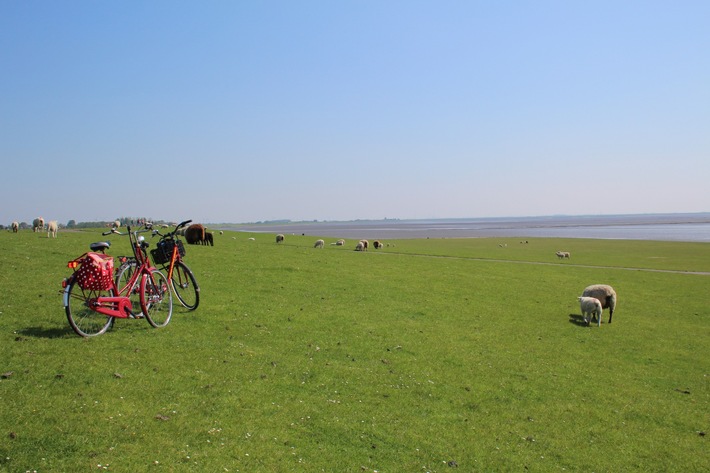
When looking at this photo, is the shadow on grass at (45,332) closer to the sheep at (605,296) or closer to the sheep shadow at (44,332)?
the sheep shadow at (44,332)

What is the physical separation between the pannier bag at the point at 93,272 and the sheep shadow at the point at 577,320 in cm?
1694

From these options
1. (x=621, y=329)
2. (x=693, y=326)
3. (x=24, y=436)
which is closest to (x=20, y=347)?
(x=24, y=436)

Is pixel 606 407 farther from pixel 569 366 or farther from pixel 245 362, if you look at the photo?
pixel 245 362

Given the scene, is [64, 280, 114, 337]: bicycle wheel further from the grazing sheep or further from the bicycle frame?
the grazing sheep

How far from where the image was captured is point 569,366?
13523mm

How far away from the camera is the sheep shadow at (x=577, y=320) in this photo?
18817 mm

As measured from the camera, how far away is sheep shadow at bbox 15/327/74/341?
10.6 metres

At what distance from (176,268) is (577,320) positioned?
52.0ft

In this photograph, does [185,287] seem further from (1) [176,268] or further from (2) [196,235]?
(2) [196,235]

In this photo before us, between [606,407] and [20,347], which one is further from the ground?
[20,347]

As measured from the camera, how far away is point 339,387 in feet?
33.2

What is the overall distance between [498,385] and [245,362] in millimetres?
6141

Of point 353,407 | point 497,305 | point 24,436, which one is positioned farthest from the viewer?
point 497,305

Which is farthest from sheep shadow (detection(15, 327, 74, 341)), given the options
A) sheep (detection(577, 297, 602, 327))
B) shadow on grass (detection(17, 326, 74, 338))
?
sheep (detection(577, 297, 602, 327))
